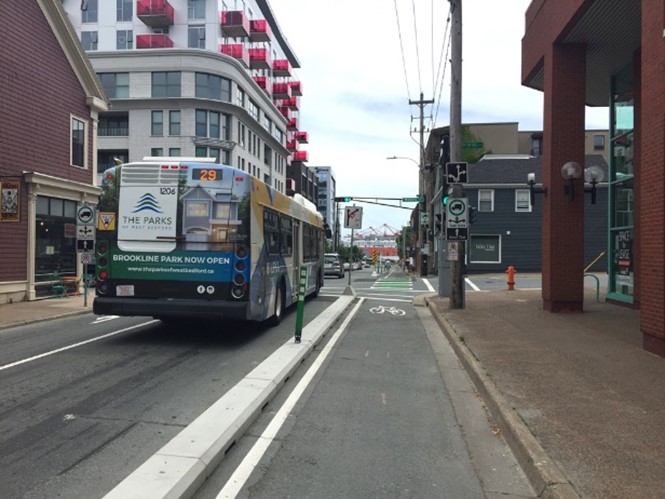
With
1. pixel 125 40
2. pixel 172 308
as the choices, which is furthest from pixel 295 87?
pixel 172 308

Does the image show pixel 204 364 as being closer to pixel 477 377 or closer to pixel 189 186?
pixel 189 186

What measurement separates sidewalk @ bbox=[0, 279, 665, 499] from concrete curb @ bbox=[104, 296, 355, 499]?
8.07 ft

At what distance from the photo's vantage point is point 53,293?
18.8 meters

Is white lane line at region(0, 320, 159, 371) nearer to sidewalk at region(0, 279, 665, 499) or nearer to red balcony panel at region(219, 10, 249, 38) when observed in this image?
sidewalk at region(0, 279, 665, 499)

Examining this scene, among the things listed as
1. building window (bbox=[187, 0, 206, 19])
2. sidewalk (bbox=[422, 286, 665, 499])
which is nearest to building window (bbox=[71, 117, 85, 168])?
sidewalk (bbox=[422, 286, 665, 499])

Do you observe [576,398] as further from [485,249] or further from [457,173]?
[485,249]

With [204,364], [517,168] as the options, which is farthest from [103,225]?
[517,168]

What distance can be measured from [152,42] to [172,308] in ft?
143

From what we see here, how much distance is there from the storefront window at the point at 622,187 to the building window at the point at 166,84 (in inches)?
1467

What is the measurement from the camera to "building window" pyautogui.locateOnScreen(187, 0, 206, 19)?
48531 millimetres

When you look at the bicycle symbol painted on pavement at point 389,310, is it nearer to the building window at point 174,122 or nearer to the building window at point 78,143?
the building window at point 78,143

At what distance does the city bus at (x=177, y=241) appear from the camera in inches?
366

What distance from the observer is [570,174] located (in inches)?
513

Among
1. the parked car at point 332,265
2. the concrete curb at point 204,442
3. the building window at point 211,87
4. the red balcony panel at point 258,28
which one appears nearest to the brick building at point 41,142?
the concrete curb at point 204,442
